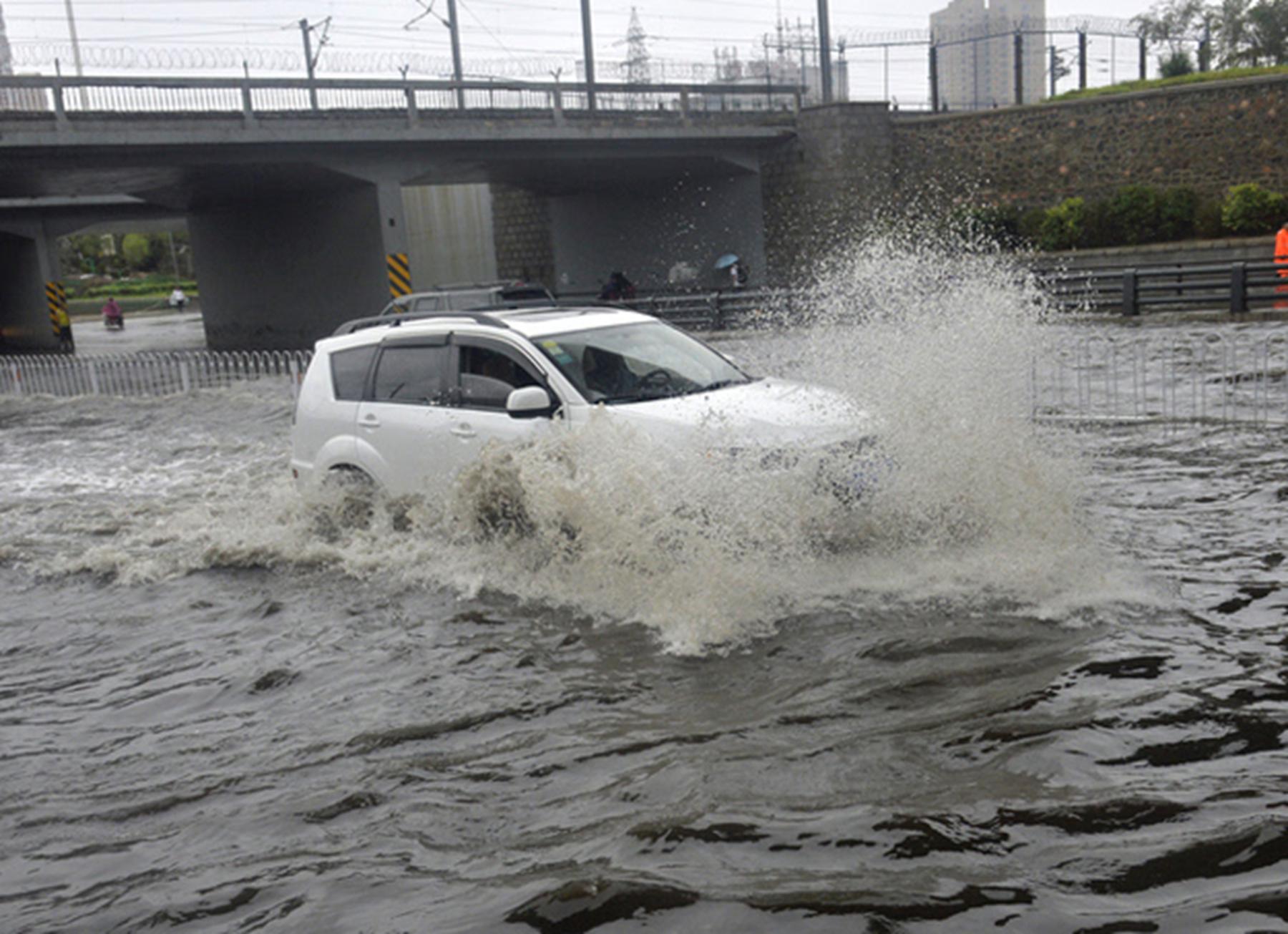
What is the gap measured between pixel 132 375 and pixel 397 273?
33.4 ft

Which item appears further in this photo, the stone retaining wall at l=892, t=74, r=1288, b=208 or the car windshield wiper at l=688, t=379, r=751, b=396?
the stone retaining wall at l=892, t=74, r=1288, b=208

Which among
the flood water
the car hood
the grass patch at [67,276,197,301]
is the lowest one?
the flood water

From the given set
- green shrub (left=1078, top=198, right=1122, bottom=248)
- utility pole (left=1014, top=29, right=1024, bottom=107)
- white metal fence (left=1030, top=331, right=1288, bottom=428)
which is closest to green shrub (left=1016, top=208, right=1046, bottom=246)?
green shrub (left=1078, top=198, right=1122, bottom=248)

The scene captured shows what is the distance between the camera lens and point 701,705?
18.8 feet

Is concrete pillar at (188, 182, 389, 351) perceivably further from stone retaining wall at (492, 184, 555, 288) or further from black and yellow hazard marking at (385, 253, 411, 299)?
stone retaining wall at (492, 184, 555, 288)

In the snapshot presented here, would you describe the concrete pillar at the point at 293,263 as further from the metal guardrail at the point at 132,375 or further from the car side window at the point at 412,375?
the car side window at the point at 412,375

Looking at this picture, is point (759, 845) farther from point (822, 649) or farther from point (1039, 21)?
point (1039, 21)

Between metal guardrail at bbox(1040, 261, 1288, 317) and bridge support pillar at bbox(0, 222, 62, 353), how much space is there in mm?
36864

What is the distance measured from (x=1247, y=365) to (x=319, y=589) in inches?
506

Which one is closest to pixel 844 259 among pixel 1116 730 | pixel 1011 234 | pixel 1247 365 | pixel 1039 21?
pixel 1011 234

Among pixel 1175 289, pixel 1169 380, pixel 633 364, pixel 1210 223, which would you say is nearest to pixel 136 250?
pixel 1210 223

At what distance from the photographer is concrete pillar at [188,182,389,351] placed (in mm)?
33125

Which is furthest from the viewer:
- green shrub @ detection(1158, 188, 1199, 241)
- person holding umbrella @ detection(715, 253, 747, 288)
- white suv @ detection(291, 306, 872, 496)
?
person holding umbrella @ detection(715, 253, 747, 288)

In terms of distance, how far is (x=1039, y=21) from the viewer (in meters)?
44.2
